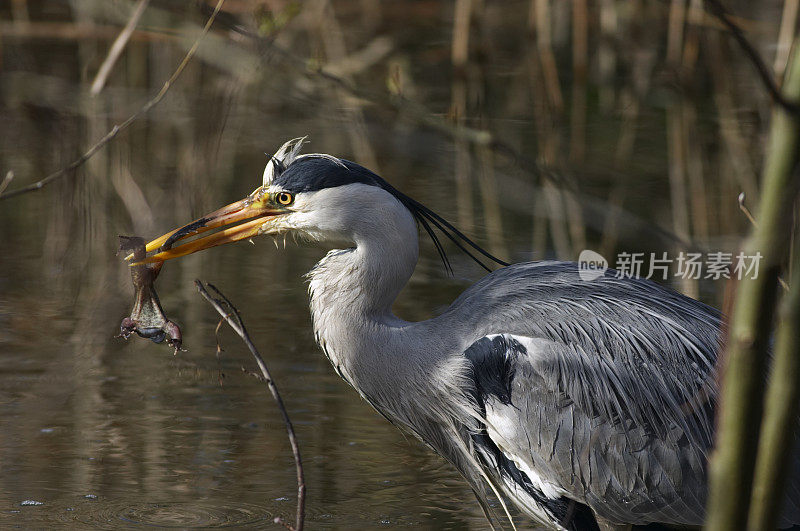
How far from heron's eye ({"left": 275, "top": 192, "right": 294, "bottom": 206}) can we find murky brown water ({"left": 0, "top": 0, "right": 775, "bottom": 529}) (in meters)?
0.24

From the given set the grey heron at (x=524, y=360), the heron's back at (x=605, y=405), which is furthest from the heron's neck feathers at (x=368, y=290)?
the heron's back at (x=605, y=405)

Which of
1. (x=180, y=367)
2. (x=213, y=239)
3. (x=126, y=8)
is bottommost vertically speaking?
(x=180, y=367)

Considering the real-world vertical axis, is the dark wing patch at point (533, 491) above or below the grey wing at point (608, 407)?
below

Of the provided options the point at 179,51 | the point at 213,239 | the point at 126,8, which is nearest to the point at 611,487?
the point at 213,239

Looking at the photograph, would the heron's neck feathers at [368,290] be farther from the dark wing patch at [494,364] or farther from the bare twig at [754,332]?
the bare twig at [754,332]

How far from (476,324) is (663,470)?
2.33 feet

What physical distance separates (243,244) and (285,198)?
12.6ft

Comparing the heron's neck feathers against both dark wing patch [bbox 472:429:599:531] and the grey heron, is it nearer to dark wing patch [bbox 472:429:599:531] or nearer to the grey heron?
the grey heron

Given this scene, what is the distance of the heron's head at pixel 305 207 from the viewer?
3.69 metres

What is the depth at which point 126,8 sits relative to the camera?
225 centimetres

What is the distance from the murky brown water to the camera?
3.03 metres

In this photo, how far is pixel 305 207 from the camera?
12.3ft

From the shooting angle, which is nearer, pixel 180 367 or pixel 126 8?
pixel 126 8

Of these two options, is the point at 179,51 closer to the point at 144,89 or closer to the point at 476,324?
the point at 144,89
